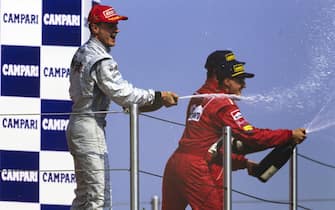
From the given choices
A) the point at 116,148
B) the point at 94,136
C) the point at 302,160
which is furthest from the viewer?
the point at 302,160

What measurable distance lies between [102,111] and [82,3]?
68 centimetres

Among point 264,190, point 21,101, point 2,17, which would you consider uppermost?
point 2,17

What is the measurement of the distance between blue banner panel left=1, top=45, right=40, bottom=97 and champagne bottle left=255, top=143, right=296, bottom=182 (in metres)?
0.84

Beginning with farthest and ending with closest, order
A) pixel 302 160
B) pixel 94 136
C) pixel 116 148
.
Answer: pixel 302 160 < pixel 116 148 < pixel 94 136

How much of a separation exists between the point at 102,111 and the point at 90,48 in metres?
0.20

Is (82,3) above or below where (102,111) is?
above

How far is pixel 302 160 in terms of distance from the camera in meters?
4.41

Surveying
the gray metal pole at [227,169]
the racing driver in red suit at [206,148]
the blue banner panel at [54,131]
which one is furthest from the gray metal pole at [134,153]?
the blue banner panel at [54,131]

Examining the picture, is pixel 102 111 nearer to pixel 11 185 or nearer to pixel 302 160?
pixel 11 185

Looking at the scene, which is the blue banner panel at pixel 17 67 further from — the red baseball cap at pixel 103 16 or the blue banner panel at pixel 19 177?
the red baseball cap at pixel 103 16

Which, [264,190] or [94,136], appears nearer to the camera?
[94,136]

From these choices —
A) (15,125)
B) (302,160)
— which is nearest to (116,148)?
(15,125)

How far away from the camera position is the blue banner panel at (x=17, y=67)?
423cm

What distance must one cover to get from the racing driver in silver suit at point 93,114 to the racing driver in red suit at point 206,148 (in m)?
0.26
